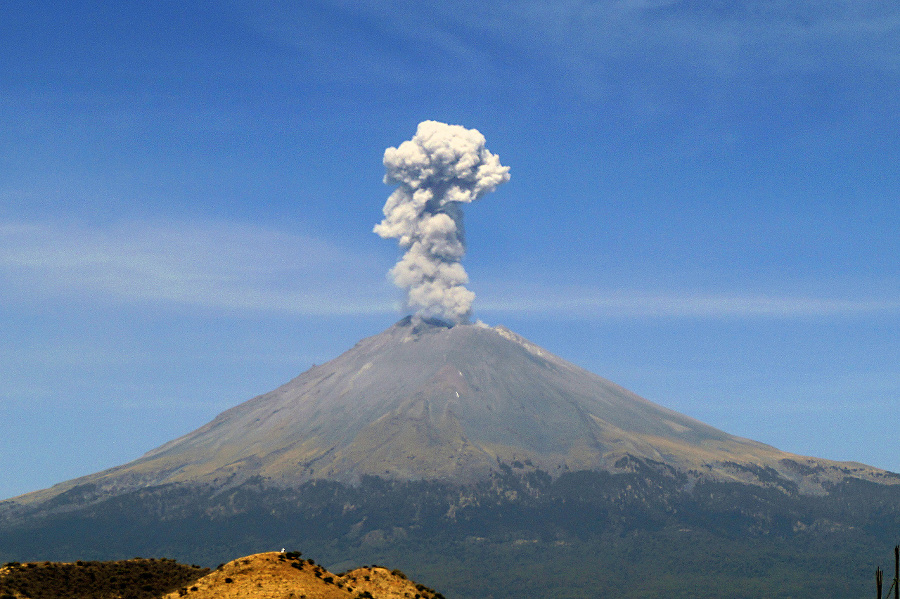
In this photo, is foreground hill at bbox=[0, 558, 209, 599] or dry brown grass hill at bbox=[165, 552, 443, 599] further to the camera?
foreground hill at bbox=[0, 558, 209, 599]

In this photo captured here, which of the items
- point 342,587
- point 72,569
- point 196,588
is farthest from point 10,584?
point 342,587

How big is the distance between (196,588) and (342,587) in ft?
26.8

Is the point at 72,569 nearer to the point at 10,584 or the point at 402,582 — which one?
the point at 10,584

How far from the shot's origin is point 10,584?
66.2 m

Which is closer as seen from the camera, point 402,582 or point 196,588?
point 196,588

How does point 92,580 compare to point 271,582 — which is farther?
point 92,580

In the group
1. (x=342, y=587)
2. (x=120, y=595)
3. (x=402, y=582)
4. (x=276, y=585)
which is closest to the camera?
(x=276, y=585)

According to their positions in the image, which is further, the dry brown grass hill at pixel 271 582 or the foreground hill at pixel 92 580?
the foreground hill at pixel 92 580

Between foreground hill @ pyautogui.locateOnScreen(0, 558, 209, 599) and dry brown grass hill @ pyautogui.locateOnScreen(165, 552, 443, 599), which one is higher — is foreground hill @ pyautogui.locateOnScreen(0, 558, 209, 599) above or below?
below

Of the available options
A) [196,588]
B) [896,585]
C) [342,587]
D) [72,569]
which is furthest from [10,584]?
[896,585]

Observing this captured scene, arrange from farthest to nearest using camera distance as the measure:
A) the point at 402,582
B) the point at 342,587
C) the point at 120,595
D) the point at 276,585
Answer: the point at 120,595 → the point at 402,582 → the point at 342,587 → the point at 276,585

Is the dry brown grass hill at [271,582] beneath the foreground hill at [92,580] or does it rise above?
above

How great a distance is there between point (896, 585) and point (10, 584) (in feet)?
172

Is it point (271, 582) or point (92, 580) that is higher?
point (271, 582)
